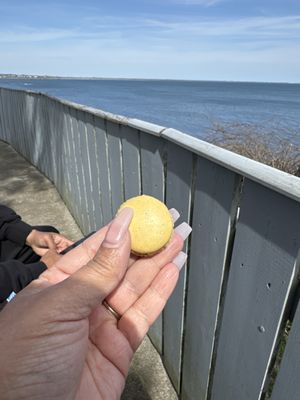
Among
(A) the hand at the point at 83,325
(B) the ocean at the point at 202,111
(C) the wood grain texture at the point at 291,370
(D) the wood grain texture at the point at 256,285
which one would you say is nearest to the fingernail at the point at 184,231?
(A) the hand at the point at 83,325

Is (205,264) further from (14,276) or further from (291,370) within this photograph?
(14,276)

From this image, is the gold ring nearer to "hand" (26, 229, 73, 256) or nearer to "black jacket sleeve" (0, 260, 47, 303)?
"black jacket sleeve" (0, 260, 47, 303)

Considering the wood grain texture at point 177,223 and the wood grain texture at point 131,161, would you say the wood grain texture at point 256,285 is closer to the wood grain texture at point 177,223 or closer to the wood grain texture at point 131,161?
the wood grain texture at point 177,223

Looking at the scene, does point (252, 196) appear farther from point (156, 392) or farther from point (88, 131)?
point (88, 131)

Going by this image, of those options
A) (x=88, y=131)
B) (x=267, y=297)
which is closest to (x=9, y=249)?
(x=88, y=131)

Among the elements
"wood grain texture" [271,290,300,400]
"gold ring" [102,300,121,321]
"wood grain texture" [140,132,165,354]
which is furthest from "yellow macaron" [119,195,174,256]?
"wood grain texture" [271,290,300,400]

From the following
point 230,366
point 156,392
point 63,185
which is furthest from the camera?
point 63,185

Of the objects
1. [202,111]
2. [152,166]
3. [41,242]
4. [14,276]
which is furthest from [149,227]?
[202,111]
